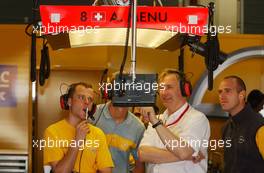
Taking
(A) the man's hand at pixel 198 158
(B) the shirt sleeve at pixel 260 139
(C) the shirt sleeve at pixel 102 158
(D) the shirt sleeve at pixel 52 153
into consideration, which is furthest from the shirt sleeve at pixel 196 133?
(D) the shirt sleeve at pixel 52 153

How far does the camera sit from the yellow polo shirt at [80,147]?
2848mm

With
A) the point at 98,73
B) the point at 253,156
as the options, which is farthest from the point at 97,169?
the point at 98,73

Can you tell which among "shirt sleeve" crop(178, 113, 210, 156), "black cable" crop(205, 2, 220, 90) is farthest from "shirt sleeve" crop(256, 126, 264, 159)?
"black cable" crop(205, 2, 220, 90)

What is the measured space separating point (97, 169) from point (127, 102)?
860 mm

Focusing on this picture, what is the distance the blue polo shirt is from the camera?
331 centimetres

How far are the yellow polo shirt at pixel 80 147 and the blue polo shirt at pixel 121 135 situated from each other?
353mm

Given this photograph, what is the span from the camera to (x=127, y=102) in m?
2.21

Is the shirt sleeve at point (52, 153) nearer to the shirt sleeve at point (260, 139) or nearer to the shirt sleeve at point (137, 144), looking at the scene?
the shirt sleeve at point (137, 144)

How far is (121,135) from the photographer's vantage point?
11.0ft

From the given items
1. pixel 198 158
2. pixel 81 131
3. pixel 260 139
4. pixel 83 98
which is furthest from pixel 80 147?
pixel 260 139

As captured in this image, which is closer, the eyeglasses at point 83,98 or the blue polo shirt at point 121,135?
the eyeglasses at point 83,98

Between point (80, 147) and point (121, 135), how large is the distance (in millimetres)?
570

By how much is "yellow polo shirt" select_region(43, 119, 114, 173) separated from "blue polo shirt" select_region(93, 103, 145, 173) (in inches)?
13.9

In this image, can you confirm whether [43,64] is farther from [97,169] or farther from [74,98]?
[97,169]
